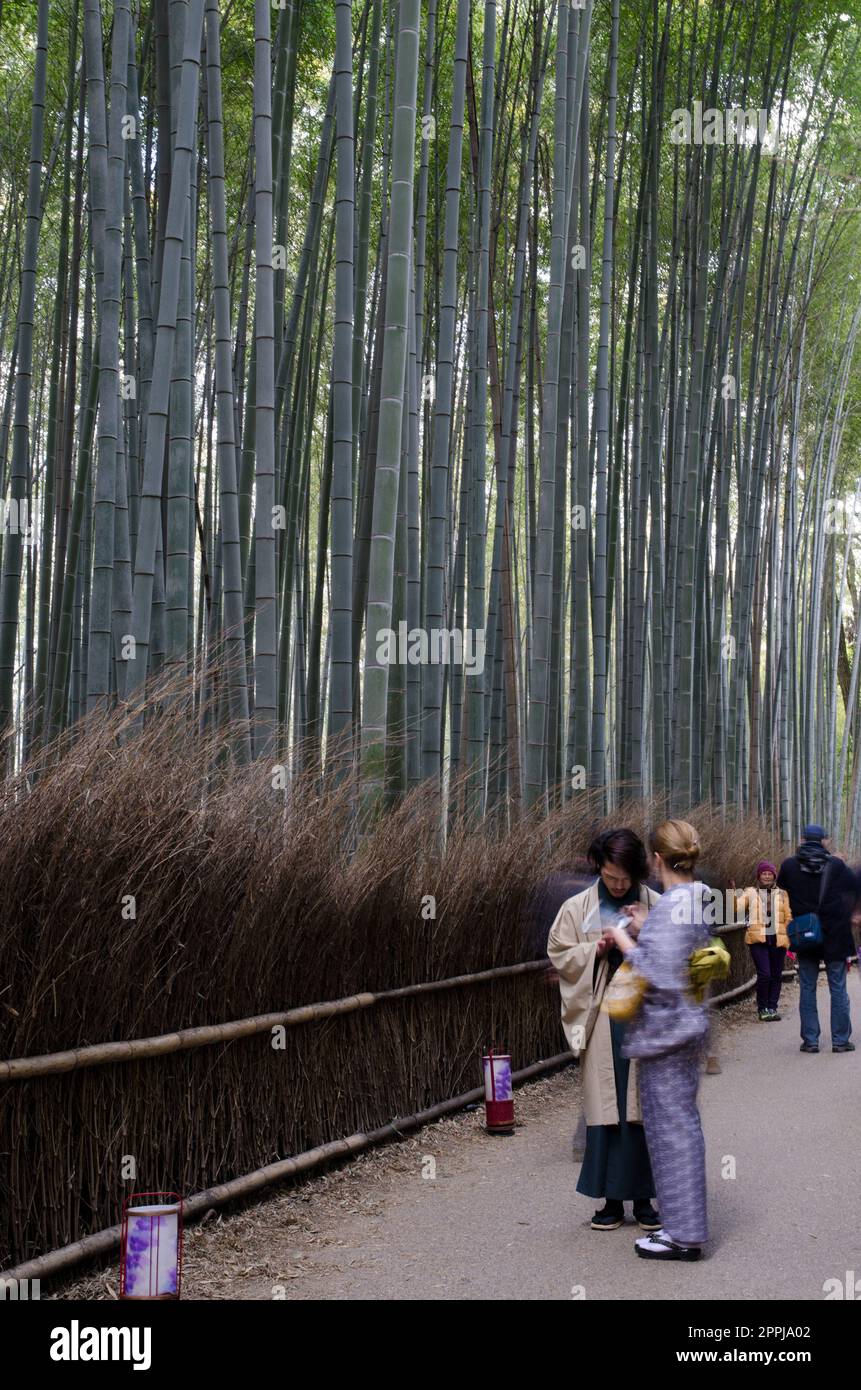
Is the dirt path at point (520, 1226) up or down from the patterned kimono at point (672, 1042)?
down

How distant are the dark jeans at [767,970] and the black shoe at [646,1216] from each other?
4605 millimetres

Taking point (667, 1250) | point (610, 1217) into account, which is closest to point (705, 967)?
point (667, 1250)

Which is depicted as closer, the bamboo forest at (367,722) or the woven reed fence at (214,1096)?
the woven reed fence at (214,1096)

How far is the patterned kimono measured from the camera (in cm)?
327

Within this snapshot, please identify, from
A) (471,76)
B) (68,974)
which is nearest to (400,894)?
(68,974)

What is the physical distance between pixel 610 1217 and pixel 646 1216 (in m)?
0.09

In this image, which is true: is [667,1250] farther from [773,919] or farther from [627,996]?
[773,919]

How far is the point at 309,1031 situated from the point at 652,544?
5567 millimetres

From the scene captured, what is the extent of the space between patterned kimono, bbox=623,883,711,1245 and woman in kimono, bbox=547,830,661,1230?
0.20 m

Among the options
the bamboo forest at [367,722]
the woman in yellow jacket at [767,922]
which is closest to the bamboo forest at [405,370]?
the bamboo forest at [367,722]

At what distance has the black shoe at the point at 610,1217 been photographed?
3.53 metres

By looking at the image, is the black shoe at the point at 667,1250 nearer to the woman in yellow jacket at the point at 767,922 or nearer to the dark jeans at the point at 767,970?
the woman in yellow jacket at the point at 767,922

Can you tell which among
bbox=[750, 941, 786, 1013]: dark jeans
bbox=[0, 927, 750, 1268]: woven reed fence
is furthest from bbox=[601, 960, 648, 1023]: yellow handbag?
bbox=[750, 941, 786, 1013]: dark jeans

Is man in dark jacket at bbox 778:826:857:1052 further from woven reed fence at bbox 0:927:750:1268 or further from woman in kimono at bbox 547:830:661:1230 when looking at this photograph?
woman in kimono at bbox 547:830:661:1230
